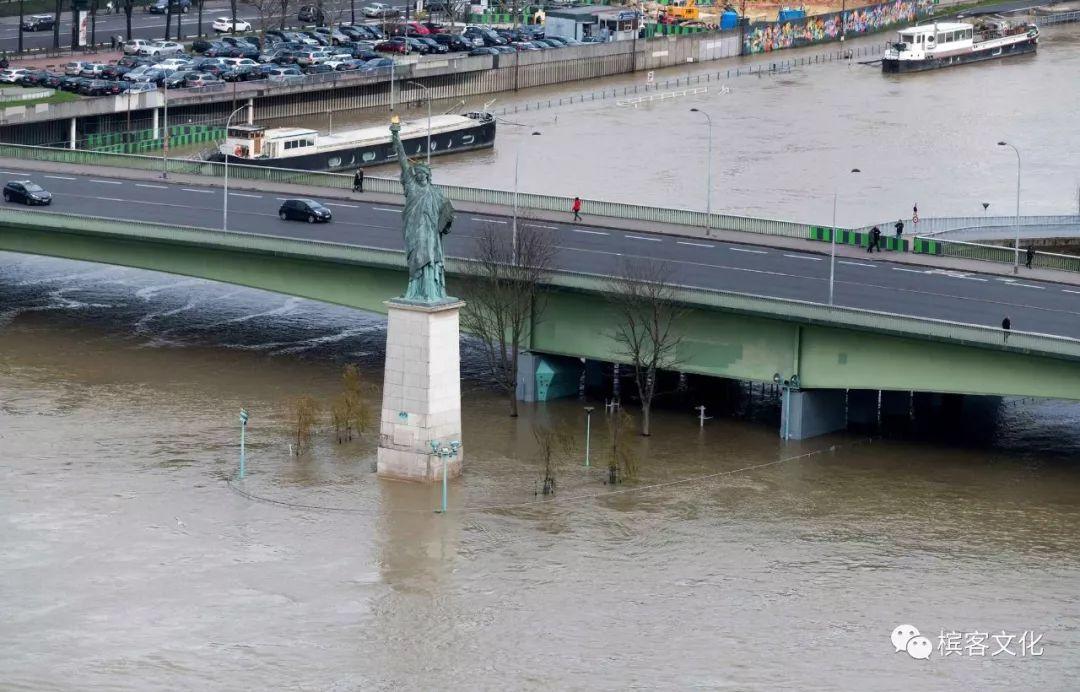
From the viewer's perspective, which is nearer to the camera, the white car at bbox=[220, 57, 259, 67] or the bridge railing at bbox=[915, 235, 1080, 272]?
the bridge railing at bbox=[915, 235, 1080, 272]

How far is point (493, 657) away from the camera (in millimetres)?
56938

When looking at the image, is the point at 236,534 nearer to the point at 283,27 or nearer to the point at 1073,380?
the point at 1073,380

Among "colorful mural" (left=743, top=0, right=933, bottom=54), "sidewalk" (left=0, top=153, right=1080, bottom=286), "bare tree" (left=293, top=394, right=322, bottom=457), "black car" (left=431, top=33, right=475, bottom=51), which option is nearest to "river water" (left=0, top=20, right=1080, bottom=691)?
"bare tree" (left=293, top=394, right=322, bottom=457)

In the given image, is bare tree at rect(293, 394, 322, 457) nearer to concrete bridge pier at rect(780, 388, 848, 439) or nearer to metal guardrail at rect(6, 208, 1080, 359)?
metal guardrail at rect(6, 208, 1080, 359)

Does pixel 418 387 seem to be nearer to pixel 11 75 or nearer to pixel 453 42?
pixel 11 75

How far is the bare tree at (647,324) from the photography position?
251 feet

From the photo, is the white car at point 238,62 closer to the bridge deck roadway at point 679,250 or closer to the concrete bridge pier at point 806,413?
the bridge deck roadway at point 679,250

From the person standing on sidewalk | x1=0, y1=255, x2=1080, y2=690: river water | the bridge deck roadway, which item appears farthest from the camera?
the person standing on sidewalk

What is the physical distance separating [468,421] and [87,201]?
2375 cm

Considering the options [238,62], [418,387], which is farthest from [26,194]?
[238,62]

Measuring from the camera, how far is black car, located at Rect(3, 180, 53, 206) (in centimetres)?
9181

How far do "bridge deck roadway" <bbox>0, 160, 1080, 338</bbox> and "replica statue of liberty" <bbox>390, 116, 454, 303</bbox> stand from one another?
1172 cm

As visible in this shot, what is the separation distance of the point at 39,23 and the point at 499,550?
108 meters

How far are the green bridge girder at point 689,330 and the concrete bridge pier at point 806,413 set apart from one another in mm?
581
